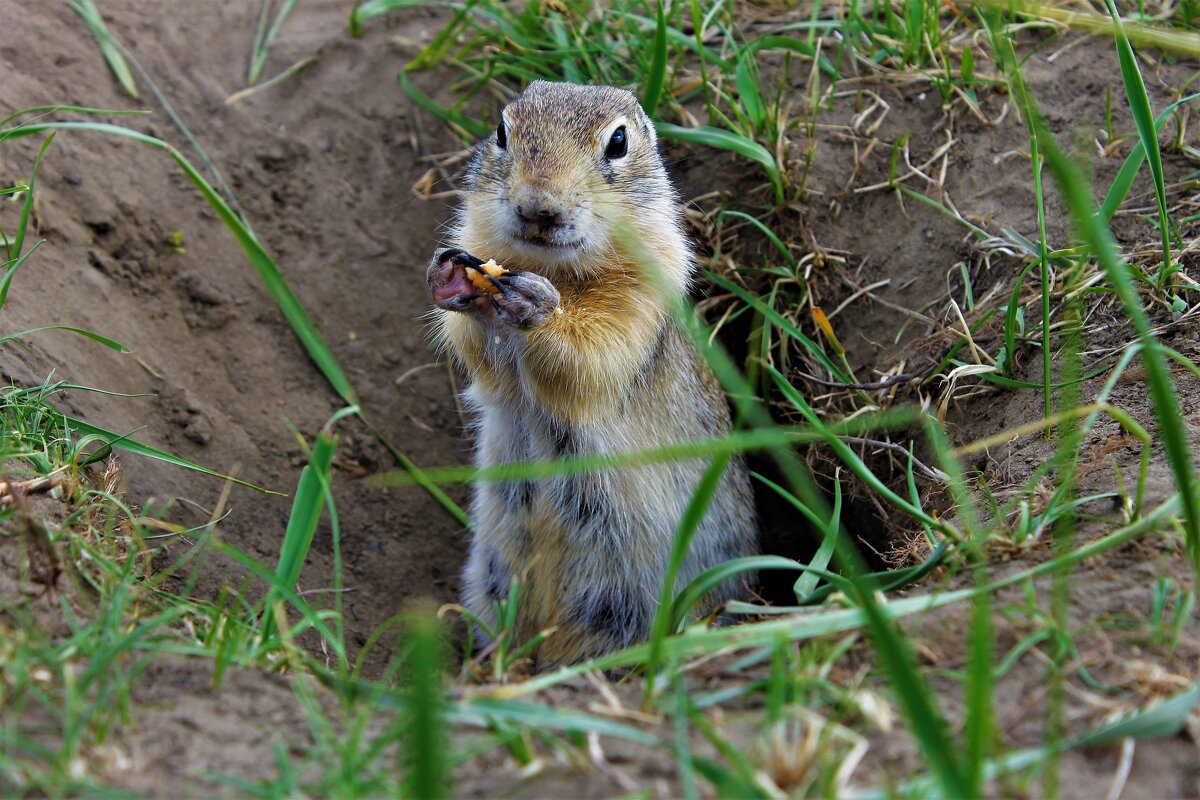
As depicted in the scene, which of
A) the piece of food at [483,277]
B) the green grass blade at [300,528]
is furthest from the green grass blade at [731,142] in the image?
the green grass blade at [300,528]

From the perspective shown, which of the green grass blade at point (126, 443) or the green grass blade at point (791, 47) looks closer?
the green grass blade at point (126, 443)

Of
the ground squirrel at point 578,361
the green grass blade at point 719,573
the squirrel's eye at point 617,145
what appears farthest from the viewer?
the squirrel's eye at point 617,145

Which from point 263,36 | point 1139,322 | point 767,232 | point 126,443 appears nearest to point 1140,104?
point 1139,322

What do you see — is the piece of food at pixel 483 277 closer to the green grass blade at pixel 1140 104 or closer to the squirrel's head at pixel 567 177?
the squirrel's head at pixel 567 177

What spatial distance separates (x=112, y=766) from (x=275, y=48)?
4953mm

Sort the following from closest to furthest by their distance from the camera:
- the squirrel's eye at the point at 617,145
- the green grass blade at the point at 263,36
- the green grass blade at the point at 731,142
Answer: the squirrel's eye at the point at 617,145, the green grass blade at the point at 731,142, the green grass blade at the point at 263,36

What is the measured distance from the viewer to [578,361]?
3980 mm

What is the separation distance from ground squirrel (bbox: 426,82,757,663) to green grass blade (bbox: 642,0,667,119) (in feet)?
0.88

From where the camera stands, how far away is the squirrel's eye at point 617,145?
14.0 feet

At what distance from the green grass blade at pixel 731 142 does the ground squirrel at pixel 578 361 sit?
257 millimetres

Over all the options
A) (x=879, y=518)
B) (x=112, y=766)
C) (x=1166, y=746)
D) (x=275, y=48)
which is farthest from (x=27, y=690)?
(x=275, y=48)

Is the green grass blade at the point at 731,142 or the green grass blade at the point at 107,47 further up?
the green grass blade at the point at 107,47

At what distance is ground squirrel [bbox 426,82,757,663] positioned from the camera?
3.88 metres

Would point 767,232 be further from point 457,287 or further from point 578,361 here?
point 457,287
